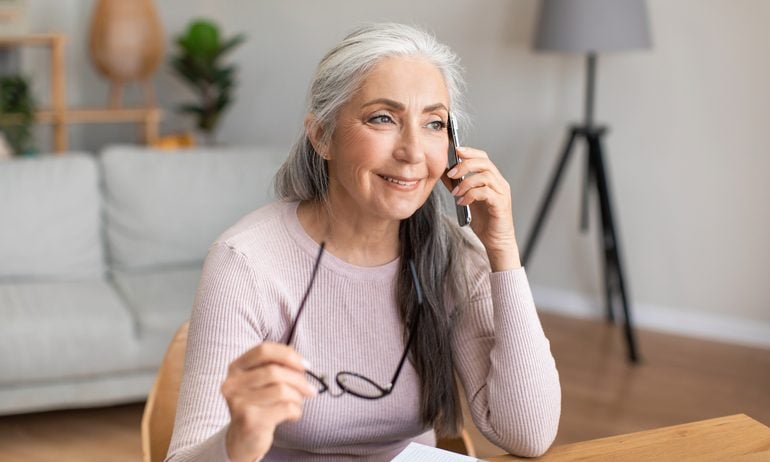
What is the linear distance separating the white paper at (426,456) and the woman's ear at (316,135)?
508 mm

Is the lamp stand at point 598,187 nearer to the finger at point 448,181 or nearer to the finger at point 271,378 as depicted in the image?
the finger at point 448,181

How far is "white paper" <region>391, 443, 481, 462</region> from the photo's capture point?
1.23m

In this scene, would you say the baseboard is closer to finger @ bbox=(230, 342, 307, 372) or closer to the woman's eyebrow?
the woman's eyebrow

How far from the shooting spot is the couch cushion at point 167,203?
3.60 meters

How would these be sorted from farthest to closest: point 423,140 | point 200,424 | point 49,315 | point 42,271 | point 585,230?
point 585,230
point 42,271
point 49,315
point 423,140
point 200,424

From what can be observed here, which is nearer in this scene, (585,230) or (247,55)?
(585,230)

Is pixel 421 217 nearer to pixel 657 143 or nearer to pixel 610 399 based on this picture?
pixel 610 399

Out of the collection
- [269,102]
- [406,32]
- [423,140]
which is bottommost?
[269,102]

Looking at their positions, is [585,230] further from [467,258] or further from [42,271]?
[467,258]

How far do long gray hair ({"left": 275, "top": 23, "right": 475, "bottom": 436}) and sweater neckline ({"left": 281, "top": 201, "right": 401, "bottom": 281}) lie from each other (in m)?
0.03

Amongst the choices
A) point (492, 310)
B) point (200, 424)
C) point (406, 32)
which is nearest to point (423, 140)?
point (406, 32)

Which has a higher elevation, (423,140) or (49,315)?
(423,140)

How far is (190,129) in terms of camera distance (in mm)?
6020

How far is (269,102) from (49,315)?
262 centimetres
